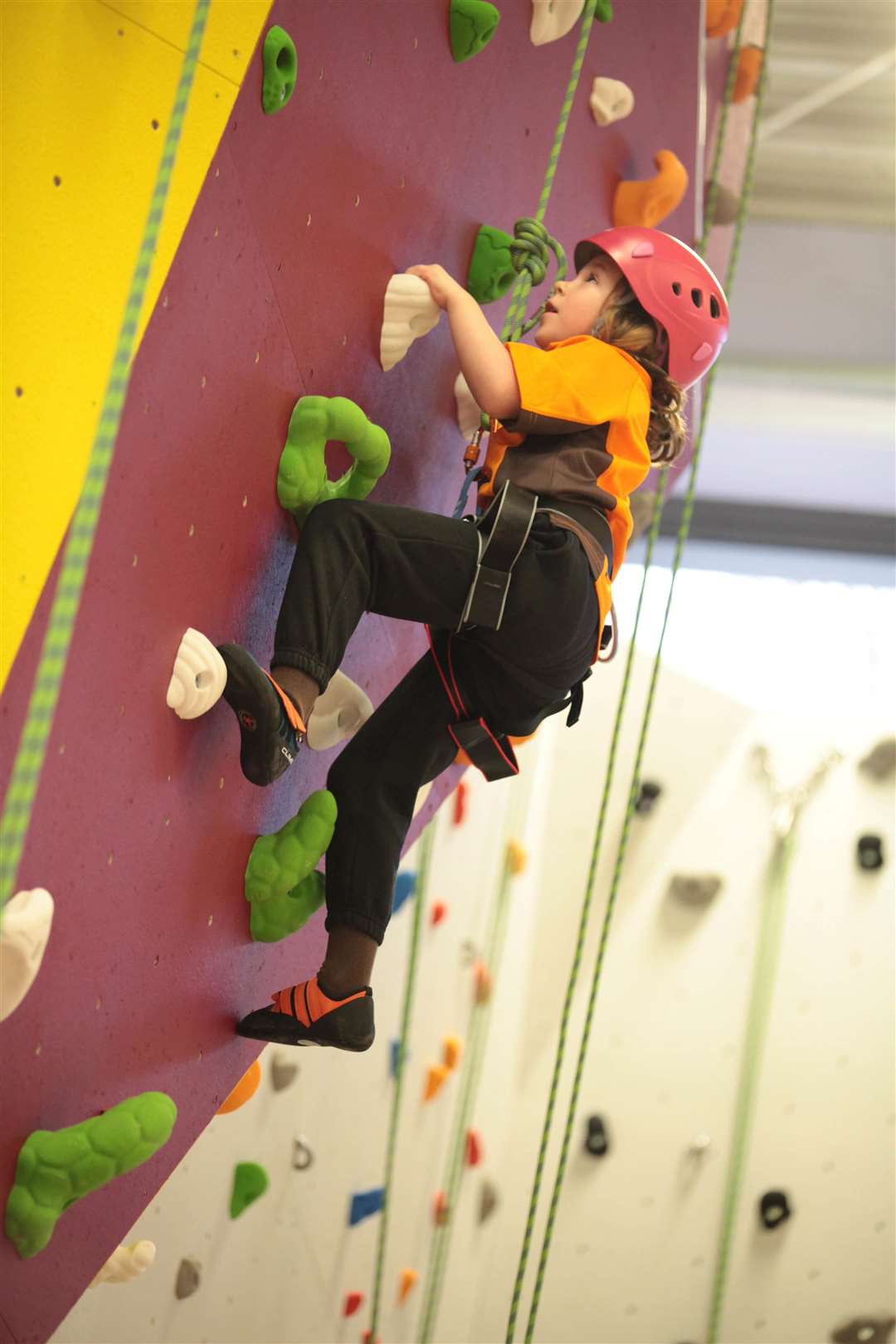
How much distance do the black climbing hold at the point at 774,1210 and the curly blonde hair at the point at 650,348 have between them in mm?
3131

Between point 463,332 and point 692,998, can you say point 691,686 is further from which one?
point 463,332

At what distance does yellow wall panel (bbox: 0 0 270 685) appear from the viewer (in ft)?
3.56

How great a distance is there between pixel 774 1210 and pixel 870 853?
3.65 feet

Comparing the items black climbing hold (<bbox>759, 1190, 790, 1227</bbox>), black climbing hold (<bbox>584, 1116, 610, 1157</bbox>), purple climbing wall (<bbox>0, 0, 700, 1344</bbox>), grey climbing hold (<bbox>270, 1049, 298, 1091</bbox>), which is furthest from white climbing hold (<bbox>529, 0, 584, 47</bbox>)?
black climbing hold (<bbox>759, 1190, 790, 1227</bbox>)

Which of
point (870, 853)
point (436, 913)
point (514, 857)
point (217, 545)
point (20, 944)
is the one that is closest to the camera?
point (20, 944)

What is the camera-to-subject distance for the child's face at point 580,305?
164 cm

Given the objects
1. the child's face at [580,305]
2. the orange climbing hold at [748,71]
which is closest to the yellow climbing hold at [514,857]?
the orange climbing hold at [748,71]

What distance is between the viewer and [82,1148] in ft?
4.16

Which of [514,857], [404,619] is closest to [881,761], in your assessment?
[514,857]

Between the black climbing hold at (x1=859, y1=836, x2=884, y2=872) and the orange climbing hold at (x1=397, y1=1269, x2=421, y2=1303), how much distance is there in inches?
71.0

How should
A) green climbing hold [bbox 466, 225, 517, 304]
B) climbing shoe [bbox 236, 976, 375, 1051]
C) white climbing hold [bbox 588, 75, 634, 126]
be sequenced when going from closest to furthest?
climbing shoe [bbox 236, 976, 375, 1051] < green climbing hold [bbox 466, 225, 517, 304] < white climbing hold [bbox 588, 75, 634, 126]

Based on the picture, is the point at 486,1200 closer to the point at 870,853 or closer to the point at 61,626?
the point at 870,853

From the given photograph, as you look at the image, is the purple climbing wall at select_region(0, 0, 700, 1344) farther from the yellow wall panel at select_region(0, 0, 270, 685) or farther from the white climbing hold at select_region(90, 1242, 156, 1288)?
the white climbing hold at select_region(90, 1242, 156, 1288)

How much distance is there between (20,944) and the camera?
3.58 feet
